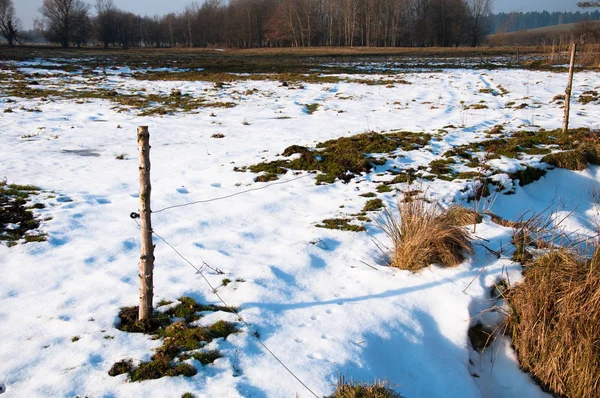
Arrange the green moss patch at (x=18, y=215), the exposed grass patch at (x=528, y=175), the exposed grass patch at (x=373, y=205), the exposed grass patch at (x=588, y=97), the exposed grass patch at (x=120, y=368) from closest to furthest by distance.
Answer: the exposed grass patch at (x=120, y=368) → the green moss patch at (x=18, y=215) → the exposed grass patch at (x=373, y=205) → the exposed grass patch at (x=528, y=175) → the exposed grass patch at (x=588, y=97)

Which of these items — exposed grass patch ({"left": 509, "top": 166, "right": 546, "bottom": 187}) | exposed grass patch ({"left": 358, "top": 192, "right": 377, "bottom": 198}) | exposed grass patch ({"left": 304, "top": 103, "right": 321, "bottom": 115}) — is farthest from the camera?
exposed grass patch ({"left": 304, "top": 103, "right": 321, "bottom": 115})

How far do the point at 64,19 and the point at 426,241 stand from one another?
72.4 meters

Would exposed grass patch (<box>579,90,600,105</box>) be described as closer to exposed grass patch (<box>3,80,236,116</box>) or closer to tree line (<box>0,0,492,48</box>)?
exposed grass patch (<box>3,80,236,116</box>)

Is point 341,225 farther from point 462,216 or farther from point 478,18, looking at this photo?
point 478,18

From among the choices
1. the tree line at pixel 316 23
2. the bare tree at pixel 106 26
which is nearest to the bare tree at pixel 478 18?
the tree line at pixel 316 23

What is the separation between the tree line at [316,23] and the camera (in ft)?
215

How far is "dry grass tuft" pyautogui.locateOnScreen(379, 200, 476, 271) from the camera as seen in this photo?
4660mm

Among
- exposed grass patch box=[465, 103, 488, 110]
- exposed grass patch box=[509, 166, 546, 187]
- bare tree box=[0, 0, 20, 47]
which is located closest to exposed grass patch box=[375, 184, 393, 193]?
exposed grass patch box=[509, 166, 546, 187]

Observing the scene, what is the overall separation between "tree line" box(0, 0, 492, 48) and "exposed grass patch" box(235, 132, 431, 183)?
6029cm

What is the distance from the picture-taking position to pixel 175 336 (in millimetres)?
3477

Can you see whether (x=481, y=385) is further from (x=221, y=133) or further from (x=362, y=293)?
(x=221, y=133)

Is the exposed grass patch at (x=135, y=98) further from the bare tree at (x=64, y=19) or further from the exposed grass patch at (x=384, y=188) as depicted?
the bare tree at (x=64, y=19)

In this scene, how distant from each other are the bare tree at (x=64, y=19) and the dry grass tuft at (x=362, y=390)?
7185cm

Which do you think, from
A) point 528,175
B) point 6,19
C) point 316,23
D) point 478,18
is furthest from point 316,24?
point 528,175
